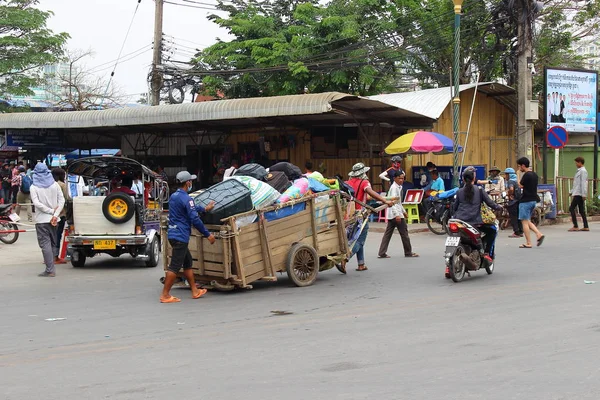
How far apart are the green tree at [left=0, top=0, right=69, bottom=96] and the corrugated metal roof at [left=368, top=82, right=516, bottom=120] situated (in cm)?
1561

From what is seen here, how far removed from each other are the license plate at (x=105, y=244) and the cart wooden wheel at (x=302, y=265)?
3.96 meters

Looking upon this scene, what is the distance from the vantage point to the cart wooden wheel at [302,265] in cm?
1022

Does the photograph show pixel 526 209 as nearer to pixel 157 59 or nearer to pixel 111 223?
pixel 111 223

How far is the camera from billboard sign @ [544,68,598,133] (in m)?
23.0

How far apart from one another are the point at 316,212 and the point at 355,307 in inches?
87.6

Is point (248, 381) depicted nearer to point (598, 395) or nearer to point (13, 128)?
point (598, 395)

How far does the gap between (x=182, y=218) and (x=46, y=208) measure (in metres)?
3.78

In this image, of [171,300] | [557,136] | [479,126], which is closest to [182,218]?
[171,300]

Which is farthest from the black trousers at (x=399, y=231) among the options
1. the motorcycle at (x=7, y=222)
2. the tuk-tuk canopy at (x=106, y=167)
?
the motorcycle at (x=7, y=222)

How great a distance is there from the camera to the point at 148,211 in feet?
46.2

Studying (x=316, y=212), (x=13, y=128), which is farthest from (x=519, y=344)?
(x=13, y=128)

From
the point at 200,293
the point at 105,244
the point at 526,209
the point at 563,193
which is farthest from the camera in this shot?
the point at 563,193

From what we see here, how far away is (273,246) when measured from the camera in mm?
10062

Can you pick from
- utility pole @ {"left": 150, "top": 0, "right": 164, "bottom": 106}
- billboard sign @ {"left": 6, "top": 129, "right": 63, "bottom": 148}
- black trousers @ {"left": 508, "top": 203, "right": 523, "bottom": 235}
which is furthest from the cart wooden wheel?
utility pole @ {"left": 150, "top": 0, "right": 164, "bottom": 106}
